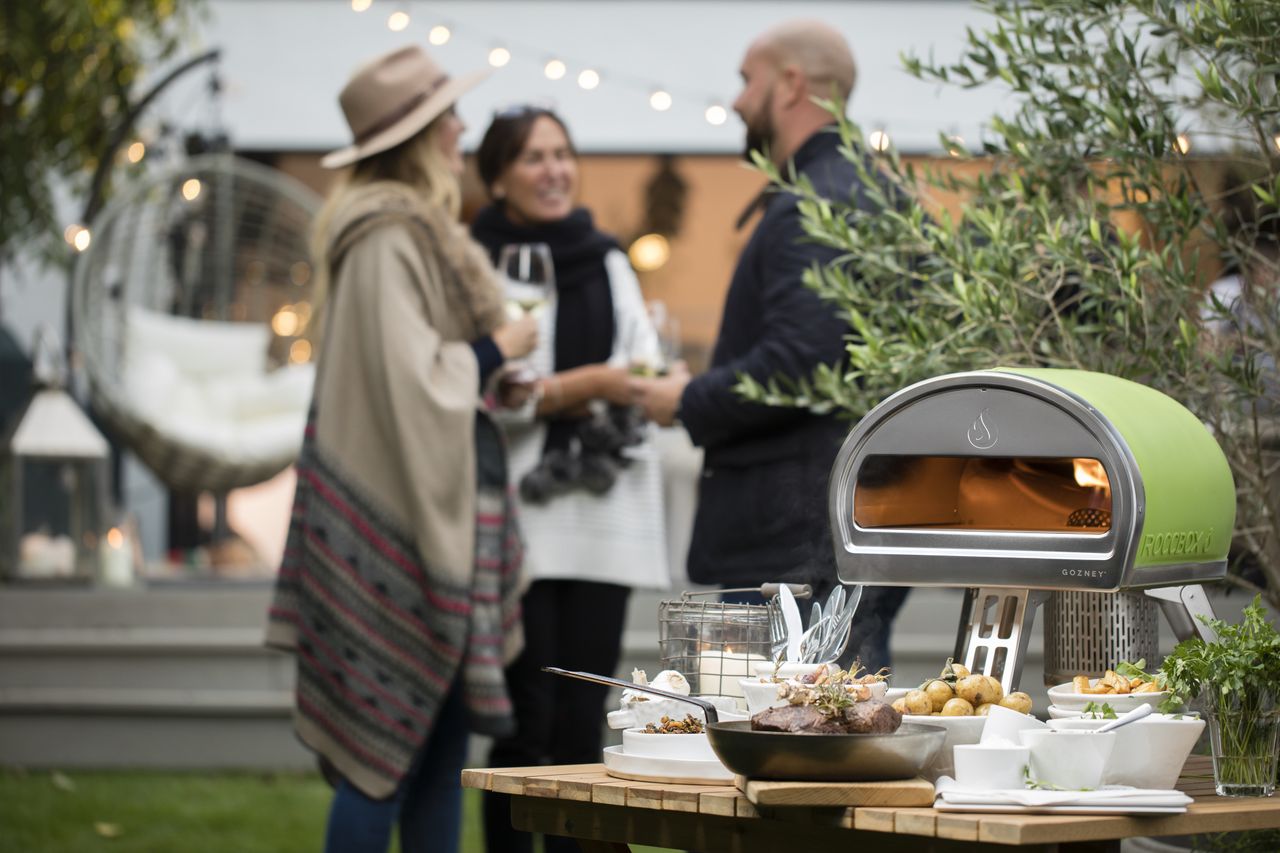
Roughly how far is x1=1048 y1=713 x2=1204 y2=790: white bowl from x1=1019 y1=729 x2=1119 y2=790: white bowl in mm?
34

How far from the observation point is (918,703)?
1.40 metres

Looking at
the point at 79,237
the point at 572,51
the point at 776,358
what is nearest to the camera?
the point at 776,358

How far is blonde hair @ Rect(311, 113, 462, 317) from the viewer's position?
8.42 feet

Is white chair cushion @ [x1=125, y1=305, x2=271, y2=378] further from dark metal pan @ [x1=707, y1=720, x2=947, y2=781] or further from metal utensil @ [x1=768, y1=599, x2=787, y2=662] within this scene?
dark metal pan @ [x1=707, y1=720, x2=947, y2=781]

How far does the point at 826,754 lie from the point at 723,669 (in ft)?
1.08

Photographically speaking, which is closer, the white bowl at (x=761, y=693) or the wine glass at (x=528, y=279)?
the white bowl at (x=761, y=693)

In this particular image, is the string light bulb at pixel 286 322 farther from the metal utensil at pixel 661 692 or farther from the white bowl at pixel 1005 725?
the white bowl at pixel 1005 725

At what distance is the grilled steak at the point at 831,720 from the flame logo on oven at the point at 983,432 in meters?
0.33

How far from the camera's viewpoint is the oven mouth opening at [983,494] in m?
1.56

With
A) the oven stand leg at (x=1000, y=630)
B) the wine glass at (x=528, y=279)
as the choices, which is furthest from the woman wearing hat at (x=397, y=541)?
the oven stand leg at (x=1000, y=630)

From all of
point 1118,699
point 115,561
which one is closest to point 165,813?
point 115,561

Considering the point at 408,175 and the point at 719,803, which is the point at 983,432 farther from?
the point at 408,175

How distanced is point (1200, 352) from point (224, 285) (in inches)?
193

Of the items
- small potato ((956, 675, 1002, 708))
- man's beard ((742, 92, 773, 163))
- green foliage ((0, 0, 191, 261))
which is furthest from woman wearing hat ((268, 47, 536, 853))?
green foliage ((0, 0, 191, 261))
